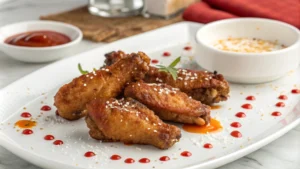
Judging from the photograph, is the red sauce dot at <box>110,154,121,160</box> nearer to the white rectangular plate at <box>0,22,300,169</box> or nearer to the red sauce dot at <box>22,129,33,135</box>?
the white rectangular plate at <box>0,22,300,169</box>

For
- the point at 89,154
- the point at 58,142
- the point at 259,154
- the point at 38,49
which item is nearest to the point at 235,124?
the point at 259,154

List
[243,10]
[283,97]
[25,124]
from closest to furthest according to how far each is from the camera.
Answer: [25,124], [283,97], [243,10]

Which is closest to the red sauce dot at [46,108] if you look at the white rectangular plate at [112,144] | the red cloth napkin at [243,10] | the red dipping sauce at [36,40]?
the white rectangular plate at [112,144]

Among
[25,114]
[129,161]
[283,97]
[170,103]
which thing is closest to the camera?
[129,161]

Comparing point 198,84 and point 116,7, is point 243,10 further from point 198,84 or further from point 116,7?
point 198,84

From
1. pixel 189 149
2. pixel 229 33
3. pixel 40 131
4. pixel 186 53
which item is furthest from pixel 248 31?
pixel 40 131

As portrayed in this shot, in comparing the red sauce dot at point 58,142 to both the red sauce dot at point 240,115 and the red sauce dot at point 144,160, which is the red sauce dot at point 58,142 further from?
the red sauce dot at point 240,115
